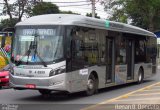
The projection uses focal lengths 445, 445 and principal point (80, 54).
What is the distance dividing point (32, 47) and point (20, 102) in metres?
1.89

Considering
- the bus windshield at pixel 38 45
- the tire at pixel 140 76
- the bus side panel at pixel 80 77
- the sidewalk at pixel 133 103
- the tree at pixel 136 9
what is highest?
the tree at pixel 136 9

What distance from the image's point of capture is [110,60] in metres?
18.8

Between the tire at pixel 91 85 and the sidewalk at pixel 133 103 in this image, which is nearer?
the sidewalk at pixel 133 103

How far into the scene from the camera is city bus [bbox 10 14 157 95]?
48.0 ft

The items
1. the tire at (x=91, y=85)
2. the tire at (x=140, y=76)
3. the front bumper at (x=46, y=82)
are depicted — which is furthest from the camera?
the tire at (x=140, y=76)

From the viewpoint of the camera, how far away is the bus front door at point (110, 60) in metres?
18.5

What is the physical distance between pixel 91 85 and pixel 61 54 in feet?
8.47

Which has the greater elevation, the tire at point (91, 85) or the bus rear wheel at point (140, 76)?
the tire at point (91, 85)

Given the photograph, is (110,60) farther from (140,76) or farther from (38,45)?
(140,76)

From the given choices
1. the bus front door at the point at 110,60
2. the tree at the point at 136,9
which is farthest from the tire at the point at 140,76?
the tree at the point at 136,9

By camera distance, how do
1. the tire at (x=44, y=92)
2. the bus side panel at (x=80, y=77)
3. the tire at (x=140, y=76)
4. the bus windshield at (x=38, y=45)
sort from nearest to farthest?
the bus windshield at (x=38, y=45)
the bus side panel at (x=80, y=77)
the tire at (x=44, y=92)
the tire at (x=140, y=76)

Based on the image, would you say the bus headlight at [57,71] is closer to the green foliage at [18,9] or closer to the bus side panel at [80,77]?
the bus side panel at [80,77]

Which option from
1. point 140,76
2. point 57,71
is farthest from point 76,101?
point 140,76

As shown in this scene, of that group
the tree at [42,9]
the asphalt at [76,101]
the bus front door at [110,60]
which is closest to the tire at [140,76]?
the bus front door at [110,60]
